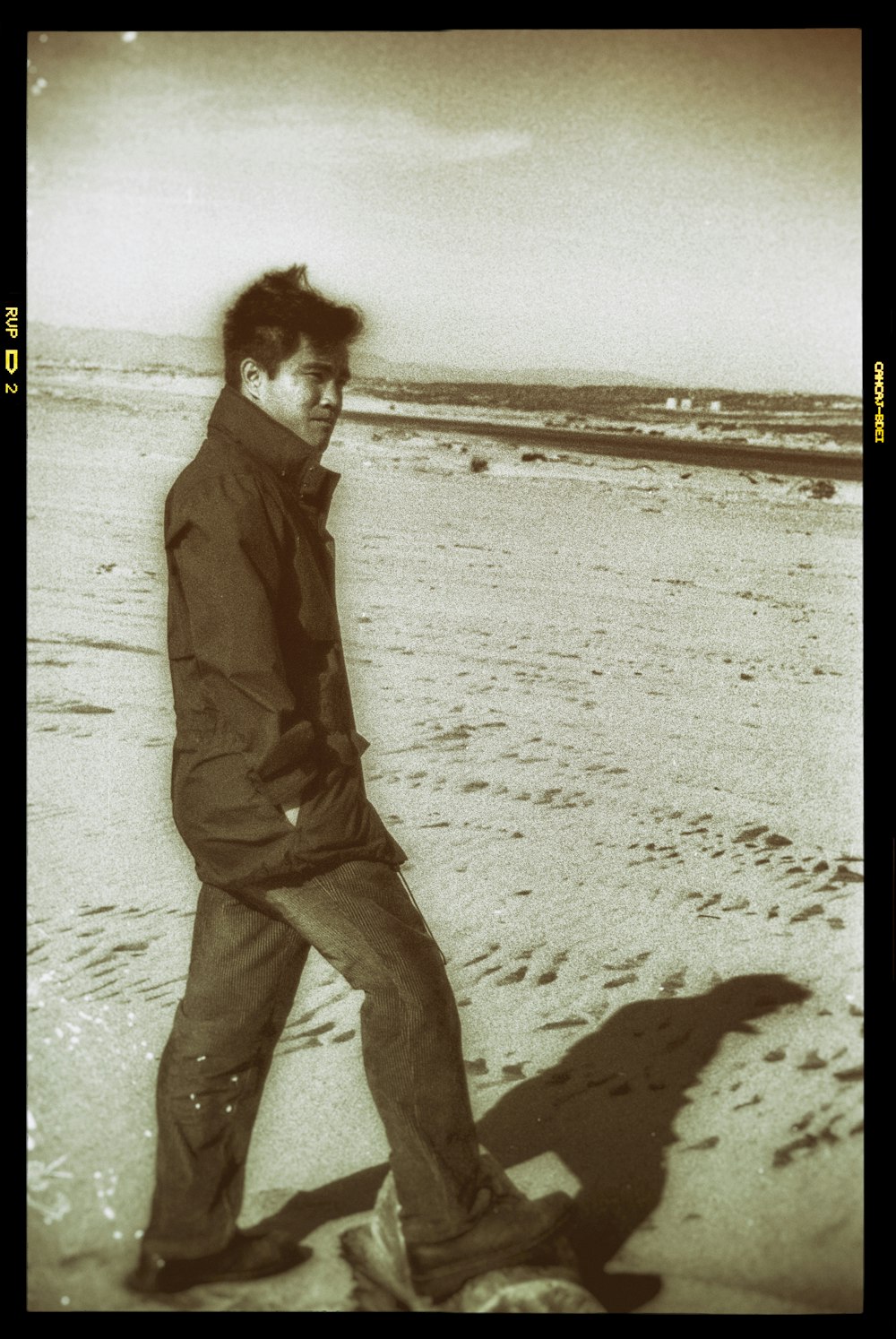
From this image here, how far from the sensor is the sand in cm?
299

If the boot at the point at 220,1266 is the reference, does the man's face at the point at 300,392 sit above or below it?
above

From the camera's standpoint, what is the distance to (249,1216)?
2.94m

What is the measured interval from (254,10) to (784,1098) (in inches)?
112

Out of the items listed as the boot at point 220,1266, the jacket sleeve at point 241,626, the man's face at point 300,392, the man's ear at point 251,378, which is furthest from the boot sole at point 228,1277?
the man's ear at point 251,378

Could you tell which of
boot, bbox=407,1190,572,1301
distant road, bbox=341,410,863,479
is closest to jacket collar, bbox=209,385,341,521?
distant road, bbox=341,410,863,479

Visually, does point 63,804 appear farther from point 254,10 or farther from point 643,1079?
point 254,10

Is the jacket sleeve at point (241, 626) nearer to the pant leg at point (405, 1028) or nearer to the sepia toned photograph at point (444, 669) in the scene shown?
the sepia toned photograph at point (444, 669)

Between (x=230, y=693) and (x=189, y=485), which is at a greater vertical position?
(x=189, y=485)

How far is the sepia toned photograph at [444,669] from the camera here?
103 inches

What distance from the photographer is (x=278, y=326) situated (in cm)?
274

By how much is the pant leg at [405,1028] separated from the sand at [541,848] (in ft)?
1.44

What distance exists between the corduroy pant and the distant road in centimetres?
149

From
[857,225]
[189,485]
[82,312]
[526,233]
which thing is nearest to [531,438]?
[526,233]

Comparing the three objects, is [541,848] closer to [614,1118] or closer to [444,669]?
[444,669]
